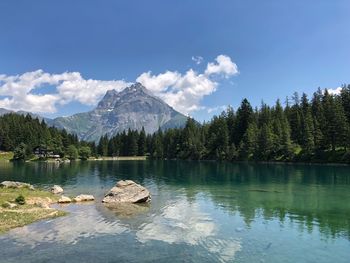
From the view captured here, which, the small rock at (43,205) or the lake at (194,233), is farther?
the small rock at (43,205)

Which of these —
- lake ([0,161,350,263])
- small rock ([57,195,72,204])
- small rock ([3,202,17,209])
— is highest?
small rock ([3,202,17,209])

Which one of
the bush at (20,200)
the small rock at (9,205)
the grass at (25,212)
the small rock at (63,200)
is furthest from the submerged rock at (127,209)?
the small rock at (9,205)

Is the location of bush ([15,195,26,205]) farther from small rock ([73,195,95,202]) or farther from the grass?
small rock ([73,195,95,202])

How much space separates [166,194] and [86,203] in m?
17.4

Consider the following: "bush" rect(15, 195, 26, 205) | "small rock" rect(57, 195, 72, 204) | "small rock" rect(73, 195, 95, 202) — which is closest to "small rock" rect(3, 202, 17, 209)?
"bush" rect(15, 195, 26, 205)

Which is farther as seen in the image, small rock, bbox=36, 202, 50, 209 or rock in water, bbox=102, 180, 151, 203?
rock in water, bbox=102, 180, 151, 203

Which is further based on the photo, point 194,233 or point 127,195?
point 127,195

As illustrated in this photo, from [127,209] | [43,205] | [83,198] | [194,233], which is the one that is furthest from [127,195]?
[194,233]

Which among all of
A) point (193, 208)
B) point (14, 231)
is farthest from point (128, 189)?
point (14, 231)

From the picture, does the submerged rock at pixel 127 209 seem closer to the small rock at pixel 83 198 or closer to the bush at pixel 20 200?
the small rock at pixel 83 198

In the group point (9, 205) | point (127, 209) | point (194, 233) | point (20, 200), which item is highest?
point (20, 200)

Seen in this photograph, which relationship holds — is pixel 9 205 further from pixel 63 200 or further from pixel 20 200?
pixel 63 200

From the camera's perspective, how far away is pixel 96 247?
32031 mm

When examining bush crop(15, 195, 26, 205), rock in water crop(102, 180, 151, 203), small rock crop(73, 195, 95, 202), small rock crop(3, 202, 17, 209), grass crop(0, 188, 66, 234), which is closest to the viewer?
grass crop(0, 188, 66, 234)
